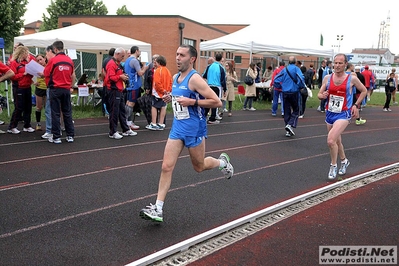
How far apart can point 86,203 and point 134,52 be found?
21.3 feet

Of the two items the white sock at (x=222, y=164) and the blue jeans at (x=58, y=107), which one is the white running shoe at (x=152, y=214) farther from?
the blue jeans at (x=58, y=107)

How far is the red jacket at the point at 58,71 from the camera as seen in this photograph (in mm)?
8555

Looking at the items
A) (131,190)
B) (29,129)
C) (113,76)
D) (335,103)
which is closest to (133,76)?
(113,76)

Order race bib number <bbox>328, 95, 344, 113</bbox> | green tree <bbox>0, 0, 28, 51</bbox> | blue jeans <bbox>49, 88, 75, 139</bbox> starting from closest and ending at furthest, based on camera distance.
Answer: race bib number <bbox>328, 95, 344, 113</bbox> < blue jeans <bbox>49, 88, 75, 139</bbox> < green tree <bbox>0, 0, 28, 51</bbox>

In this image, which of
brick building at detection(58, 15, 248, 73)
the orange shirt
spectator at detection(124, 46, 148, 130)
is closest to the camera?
the orange shirt

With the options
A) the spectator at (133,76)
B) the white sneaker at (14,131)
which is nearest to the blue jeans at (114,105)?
the spectator at (133,76)

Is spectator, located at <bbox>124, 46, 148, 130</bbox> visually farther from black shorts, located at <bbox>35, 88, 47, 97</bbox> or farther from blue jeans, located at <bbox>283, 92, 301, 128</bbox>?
blue jeans, located at <bbox>283, 92, 301, 128</bbox>

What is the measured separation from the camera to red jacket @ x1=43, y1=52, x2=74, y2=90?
28.1ft

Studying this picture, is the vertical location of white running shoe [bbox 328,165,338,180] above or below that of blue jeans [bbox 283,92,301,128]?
below

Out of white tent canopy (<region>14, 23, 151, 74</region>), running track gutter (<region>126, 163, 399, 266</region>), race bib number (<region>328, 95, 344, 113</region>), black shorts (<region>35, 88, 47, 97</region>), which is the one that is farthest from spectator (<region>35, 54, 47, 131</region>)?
running track gutter (<region>126, 163, 399, 266</region>)

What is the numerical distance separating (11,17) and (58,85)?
29.7 meters

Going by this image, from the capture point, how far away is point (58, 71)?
28.1 feet

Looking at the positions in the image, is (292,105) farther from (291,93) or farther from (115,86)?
(115,86)

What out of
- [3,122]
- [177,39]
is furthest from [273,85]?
[177,39]
